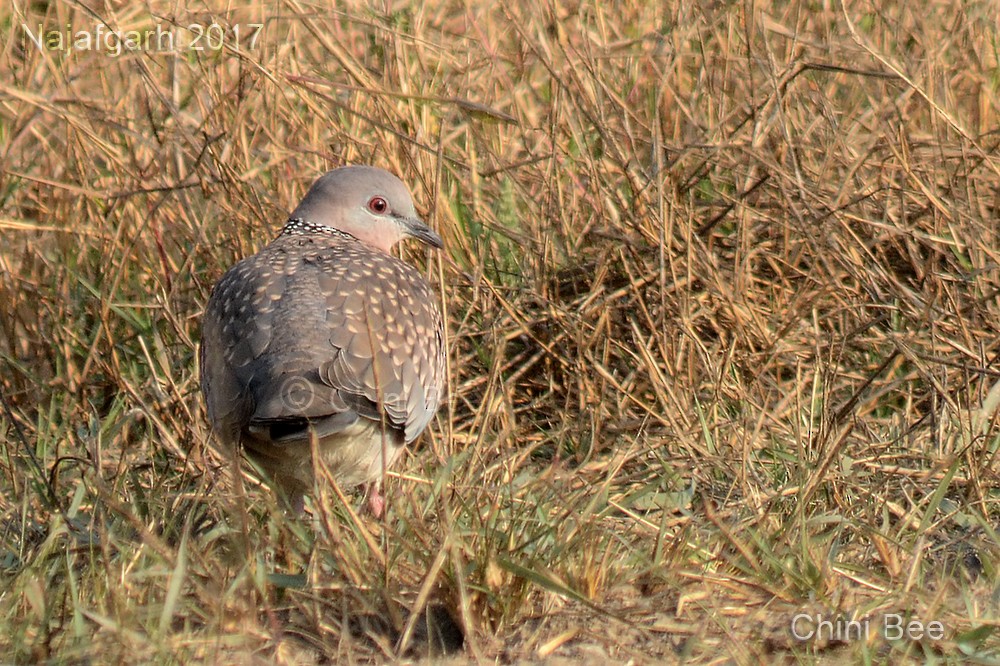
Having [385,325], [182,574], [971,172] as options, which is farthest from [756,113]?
[182,574]

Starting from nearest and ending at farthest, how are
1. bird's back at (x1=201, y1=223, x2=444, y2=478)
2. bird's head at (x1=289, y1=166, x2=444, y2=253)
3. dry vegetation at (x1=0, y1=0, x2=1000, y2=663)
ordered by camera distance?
dry vegetation at (x1=0, y1=0, x2=1000, y2=663) < bird's back at (x1=201, y1=223, x2=444, y2=478) < bird's head at (x1=289, y1=166, x2=444, y2=253)

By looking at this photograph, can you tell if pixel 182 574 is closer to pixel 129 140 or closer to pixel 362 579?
pixel 362 579

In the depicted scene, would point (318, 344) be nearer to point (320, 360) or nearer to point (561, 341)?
point (320, 360)

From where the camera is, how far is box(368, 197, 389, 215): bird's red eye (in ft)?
16.2

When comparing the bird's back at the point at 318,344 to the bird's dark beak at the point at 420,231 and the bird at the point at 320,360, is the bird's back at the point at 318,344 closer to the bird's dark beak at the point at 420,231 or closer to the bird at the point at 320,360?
the bird at the point at 320,360

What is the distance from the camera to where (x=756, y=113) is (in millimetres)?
4887

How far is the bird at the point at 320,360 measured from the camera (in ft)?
12.6

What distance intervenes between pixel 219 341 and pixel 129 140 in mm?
1587

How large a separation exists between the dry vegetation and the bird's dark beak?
0.19 metres

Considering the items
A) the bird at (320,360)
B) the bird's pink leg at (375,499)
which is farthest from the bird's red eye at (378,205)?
the bird's pink leg at (375,499)

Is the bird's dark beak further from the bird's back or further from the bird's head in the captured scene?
the bird's back

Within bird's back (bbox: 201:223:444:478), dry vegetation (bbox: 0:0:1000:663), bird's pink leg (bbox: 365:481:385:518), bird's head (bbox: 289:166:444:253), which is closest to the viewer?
dry vegetation (bbox: 0:0:1000:663)

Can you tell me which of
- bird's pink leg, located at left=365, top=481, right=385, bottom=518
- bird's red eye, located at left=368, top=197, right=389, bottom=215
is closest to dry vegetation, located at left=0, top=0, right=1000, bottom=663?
bird's pink leg, located at left=365, top=481, right=385, bottom=518

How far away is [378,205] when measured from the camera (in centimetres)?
495
